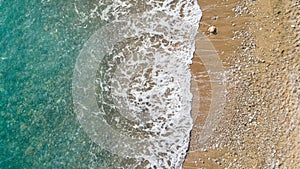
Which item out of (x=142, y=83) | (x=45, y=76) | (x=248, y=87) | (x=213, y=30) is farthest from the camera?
(x=45, y=76)

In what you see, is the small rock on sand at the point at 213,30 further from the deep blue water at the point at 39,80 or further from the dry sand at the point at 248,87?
the deep blue water at the point at 39,80

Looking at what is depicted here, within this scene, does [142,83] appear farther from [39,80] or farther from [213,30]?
[39,80]

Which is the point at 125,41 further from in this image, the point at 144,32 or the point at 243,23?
the point at 243,23

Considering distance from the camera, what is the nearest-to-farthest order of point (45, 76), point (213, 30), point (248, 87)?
point (248, 87), point (213, 30), point (45, 76)

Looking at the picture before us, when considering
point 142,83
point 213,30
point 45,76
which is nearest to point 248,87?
point 213,30

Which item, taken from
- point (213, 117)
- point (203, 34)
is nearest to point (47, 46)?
point (203, 34)

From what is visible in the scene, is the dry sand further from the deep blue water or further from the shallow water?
the deep blue water
